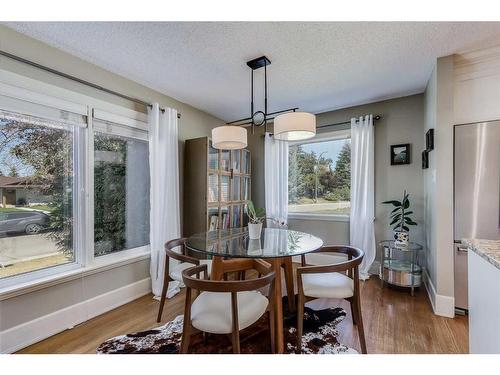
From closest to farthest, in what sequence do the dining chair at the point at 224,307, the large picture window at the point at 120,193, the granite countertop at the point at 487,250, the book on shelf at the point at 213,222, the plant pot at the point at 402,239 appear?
the granite countertop at the point at 487,250
the dining chair at the point at 224,307
the large picture window at the point at 120,193
the plant pot at the point at 402,239
the book on shelf at the point at 213,222

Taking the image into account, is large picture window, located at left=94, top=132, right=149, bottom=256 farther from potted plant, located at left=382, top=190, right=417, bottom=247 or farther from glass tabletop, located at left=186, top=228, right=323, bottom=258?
potted plant, located at left=382, top=190, right=417, bottom=247

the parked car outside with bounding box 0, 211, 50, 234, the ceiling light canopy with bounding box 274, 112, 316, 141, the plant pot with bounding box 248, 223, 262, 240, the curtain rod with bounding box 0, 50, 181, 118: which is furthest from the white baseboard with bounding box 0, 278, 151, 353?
the ceiling light canopy with bounding box 274, 112, 316, 141

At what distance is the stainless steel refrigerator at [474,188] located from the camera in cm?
200

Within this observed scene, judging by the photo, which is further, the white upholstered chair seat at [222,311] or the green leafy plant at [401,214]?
the green leafy plant at [401,214]

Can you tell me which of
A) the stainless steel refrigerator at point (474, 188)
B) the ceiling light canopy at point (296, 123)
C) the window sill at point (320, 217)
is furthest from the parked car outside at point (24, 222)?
the stainless steel refrigerator at point (474, 188)

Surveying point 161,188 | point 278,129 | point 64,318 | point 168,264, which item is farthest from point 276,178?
point 64,318

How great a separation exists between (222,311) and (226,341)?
0.54 meters

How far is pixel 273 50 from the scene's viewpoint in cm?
197

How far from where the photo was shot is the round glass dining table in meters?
1.61

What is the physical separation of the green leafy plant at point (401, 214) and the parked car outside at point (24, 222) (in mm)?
3516

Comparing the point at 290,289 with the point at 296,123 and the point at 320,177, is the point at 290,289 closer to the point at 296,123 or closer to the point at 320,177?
the point at 296,123

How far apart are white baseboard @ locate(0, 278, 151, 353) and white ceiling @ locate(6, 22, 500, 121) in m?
2.18

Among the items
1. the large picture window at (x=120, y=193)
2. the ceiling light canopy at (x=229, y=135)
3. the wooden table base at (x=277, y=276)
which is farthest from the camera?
the large picture window at (x=120, y=193)

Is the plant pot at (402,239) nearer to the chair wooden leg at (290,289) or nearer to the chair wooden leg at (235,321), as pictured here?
the chair wooden leg at (290,289)
